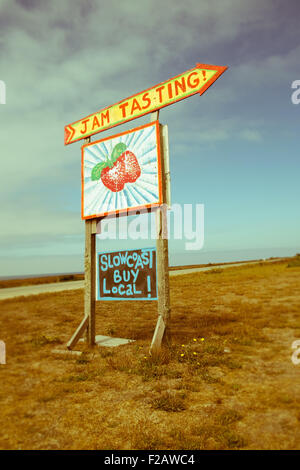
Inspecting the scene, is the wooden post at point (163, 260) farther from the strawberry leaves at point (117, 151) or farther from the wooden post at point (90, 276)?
the wooden post at point (90, 276)

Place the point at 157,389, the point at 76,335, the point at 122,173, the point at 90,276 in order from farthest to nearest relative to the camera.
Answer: the point at 90,276 → the point at 122,173 → the point at 76,335 → the point at 157,389

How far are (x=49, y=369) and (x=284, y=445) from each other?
456 centimetres

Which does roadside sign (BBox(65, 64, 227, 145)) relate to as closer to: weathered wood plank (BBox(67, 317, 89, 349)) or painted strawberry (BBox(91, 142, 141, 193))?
painted strawberry (BBox(91, 142, 141, 193))

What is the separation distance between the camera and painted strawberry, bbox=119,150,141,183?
26.1ft

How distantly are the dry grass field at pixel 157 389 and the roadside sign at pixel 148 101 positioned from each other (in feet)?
18.8

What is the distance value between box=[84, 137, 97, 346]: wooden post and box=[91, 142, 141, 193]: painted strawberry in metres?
1.19

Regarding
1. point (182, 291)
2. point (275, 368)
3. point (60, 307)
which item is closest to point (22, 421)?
point (275, 368)

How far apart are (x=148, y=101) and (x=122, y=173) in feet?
6.13

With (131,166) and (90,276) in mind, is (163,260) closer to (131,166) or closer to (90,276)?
(90,276)

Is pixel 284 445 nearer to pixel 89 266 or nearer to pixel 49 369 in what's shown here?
pixel 49 369

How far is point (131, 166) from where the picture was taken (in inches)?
319

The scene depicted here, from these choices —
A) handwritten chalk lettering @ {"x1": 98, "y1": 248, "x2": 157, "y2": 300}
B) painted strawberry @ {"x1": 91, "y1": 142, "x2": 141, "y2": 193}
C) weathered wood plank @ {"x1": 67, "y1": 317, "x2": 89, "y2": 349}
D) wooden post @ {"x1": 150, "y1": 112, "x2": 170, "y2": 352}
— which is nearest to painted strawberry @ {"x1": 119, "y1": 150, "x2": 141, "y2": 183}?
painted strawberry @ {"x1": 91, "y1": 142, "x2": 141, "y2": 193}

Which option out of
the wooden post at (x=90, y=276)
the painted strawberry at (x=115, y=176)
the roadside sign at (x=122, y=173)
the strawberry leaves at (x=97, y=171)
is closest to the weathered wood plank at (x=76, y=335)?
the wooden post at (x=90, y=276)

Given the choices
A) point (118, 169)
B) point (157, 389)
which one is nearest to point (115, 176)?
point (118, 169)
